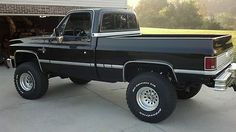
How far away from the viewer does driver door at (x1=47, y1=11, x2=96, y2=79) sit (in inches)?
233

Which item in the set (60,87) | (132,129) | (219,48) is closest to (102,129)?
(132,129)

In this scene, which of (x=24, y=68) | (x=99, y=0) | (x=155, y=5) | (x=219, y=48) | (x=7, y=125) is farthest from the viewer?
(x=155, y=5)

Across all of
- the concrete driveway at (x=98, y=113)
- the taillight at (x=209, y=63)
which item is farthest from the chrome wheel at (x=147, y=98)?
the taillight at (x=209, y=63)

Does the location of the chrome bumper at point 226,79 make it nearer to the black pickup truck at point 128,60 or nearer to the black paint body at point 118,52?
the black pickup truck at point 128,60

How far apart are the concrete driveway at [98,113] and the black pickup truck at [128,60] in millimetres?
279

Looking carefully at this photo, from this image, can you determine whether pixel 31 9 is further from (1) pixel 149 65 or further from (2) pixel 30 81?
(1) pixel 149 65

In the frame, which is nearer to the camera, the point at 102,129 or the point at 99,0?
the point at 102,129

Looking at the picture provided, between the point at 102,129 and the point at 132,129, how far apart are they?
0.46m

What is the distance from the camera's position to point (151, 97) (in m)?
5.28

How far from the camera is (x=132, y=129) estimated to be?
5051 millimetres

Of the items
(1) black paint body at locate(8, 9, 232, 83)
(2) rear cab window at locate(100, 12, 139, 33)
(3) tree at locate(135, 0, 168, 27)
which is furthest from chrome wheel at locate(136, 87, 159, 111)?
(3) tree at locate(135, 0, 168, 27)

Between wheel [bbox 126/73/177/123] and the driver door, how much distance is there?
0.98m

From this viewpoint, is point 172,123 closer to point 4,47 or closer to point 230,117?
point 230,117

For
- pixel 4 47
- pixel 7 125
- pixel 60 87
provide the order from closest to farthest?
1. pixel 7 125
2. pixel 60 87
3. pixel 4 47
